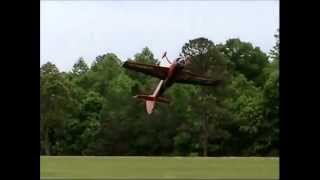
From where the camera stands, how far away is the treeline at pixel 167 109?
1797 millimetres

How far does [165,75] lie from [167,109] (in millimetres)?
282

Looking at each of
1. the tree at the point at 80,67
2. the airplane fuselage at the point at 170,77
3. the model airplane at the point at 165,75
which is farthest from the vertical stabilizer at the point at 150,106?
the tree at the point at 80,67

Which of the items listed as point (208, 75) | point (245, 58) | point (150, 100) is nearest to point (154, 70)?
point (150, 100)

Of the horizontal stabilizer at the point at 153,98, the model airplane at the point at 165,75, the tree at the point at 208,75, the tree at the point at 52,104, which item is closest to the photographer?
the tree at the point at 52,104

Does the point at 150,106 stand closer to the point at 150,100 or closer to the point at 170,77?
the point at 150,100

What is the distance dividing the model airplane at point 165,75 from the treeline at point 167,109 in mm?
26

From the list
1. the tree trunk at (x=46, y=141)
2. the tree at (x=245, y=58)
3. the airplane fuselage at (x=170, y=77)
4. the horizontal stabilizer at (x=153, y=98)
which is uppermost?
the tree at (x=245, y=58)

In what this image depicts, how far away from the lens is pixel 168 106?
5.88 feet

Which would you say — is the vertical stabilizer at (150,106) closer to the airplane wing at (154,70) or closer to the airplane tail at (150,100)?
the airplane tail at (150,100)
